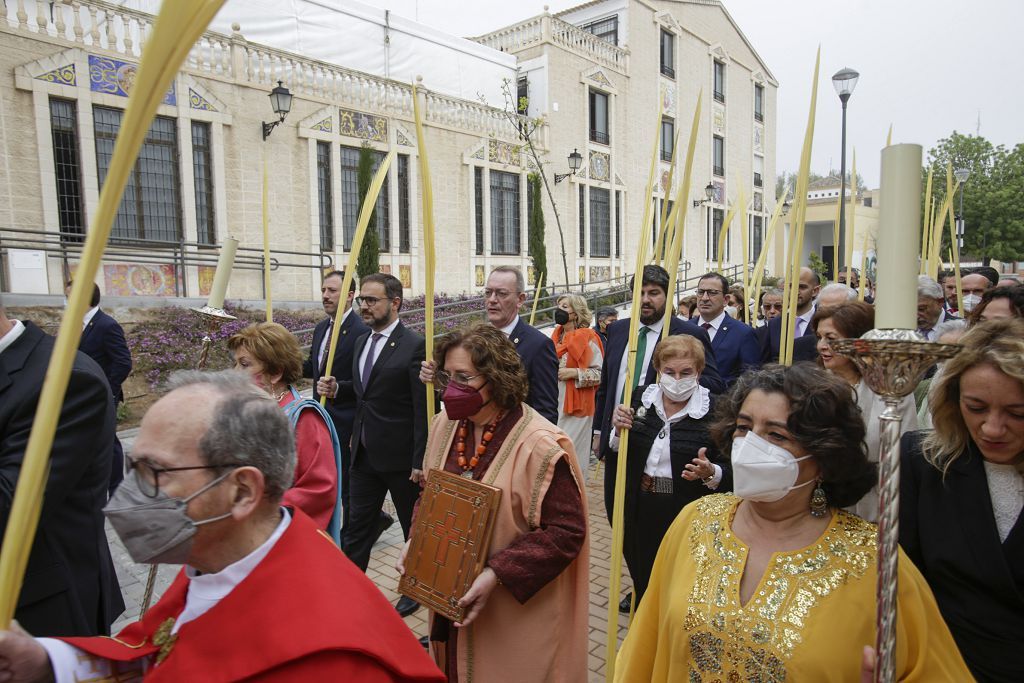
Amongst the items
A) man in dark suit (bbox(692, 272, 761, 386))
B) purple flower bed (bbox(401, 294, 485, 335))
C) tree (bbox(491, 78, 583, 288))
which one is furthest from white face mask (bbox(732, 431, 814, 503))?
tree (bbox(491, 78, 583, 288))

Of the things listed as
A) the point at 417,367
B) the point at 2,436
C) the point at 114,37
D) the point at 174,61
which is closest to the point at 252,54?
the point at 114,37

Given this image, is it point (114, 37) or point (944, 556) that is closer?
point (944, 556)

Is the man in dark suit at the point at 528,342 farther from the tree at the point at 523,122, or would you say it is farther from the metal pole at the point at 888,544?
the tree at the point at 523,122

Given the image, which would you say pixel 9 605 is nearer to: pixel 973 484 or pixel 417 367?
pixel 973 484

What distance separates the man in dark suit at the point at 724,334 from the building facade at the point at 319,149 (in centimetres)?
69

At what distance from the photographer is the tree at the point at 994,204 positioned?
84.0 ft

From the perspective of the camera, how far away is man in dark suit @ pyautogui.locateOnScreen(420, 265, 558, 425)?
423cm

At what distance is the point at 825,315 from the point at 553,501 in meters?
1.85

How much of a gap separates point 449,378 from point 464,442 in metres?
0.28

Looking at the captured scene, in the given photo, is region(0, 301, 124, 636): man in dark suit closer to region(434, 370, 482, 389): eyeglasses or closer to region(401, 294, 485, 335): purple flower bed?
region(434, 370, 482, 389): eyeglasses

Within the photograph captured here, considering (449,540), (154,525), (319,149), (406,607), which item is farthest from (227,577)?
(319,149)

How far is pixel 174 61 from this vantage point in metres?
0.92

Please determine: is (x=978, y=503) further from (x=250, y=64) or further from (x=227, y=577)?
(x=250, y=64)

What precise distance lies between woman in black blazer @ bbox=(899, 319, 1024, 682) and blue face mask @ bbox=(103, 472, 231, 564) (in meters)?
1.96
